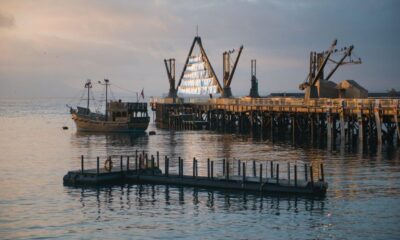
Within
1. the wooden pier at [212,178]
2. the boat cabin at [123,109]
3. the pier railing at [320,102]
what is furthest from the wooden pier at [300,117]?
the wooden pier at [212,178]

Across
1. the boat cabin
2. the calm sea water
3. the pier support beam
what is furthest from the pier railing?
the boat cabin

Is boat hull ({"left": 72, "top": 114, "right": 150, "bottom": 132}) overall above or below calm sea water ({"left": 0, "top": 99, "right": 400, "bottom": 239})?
above

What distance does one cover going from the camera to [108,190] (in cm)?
4594

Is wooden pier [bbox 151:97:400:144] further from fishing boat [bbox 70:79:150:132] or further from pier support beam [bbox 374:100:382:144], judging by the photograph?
fishing boat [bbox 70:79:150:132]

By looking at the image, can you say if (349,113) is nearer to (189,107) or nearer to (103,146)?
(103,146)

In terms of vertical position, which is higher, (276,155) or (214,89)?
(214,89)

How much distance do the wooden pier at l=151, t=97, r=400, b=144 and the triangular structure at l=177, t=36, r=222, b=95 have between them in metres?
7.25

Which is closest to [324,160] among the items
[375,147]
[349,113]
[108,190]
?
[375,147]

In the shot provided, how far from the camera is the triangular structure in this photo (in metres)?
131

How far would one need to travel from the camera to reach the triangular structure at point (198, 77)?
131 meters

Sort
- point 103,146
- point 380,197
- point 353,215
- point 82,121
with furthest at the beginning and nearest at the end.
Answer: point 82,121 < point 103,146 < point 380,197 < point 353,215

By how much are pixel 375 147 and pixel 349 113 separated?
6.76 m

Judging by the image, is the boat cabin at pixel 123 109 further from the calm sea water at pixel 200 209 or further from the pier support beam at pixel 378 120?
the pier support beam at pixel 378 120

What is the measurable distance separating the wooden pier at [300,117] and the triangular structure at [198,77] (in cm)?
725
